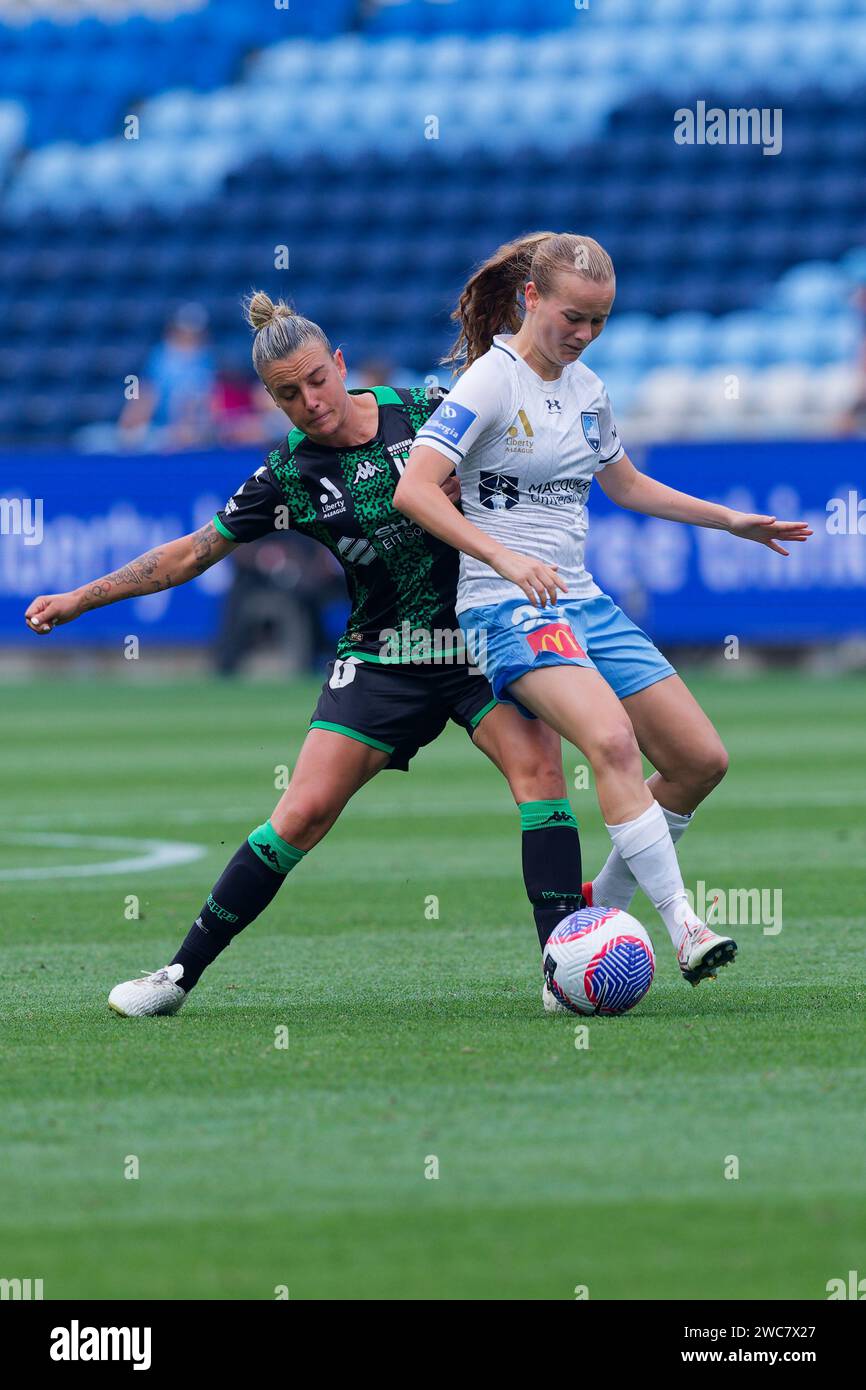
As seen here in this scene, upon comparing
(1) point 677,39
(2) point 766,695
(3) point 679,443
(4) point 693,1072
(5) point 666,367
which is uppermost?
(1) point 677,39

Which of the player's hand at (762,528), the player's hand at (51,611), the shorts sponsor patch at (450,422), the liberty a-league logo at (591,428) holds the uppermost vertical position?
the liberty a-league logo at (591,428)

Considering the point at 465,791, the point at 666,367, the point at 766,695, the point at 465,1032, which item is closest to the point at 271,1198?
the point at 465,1032

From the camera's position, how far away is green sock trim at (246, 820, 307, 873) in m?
5.71

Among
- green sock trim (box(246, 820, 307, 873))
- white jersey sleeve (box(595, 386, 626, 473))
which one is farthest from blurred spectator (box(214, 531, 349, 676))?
green sock trim (box(246, 820, 307, 873))

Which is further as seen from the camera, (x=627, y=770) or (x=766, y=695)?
(x=766, y=695)

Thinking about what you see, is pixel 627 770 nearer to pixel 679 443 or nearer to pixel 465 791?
pixel 465 791

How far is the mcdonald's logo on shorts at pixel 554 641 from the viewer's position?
5430 millimetres

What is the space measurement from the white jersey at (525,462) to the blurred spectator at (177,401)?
14.5 metres

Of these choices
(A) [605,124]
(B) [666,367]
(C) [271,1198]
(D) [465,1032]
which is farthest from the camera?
(A) [605,124]

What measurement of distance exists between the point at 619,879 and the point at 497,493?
1.10m

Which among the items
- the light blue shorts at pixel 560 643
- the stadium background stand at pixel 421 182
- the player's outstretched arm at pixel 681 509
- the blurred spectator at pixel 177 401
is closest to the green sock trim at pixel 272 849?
the light blue shorts at pixel 560 643

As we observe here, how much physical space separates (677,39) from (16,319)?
7.39 metres

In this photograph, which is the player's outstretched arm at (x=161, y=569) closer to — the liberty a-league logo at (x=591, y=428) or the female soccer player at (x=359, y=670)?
the female soccer player at (x=359, y=670)

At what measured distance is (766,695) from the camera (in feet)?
54.8
